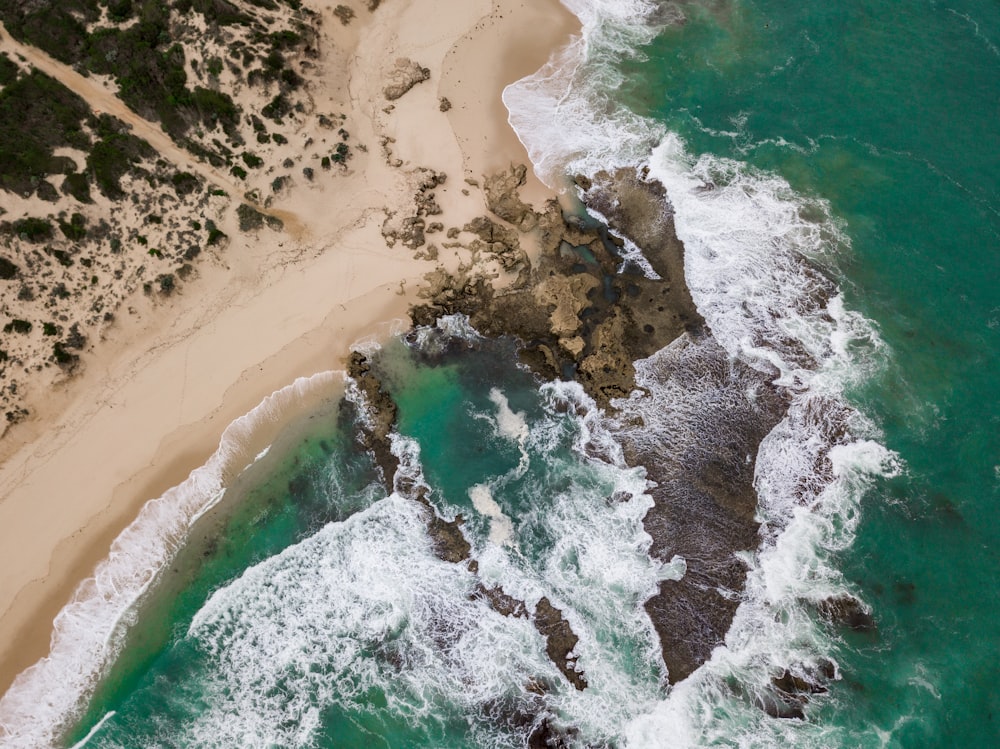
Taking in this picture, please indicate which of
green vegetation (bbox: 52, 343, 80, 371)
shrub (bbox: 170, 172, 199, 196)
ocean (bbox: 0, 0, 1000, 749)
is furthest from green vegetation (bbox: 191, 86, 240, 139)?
ocean (bbox: 0, 0, 1000, 749)

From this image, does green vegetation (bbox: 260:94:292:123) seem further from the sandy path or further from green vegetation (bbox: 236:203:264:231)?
green vegetation (bbox: 236:203:264:231)

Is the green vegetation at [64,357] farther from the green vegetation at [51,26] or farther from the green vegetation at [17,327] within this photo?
the green vegetation at [51,26]

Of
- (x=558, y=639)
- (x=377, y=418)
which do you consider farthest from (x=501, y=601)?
(x=377, y=418)

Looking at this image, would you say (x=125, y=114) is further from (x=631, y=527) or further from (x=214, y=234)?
(x=631, y=527)

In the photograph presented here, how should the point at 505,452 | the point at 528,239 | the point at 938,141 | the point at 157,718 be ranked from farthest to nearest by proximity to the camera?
the point at 938,141
the point at 528,239
the point at 505,452
the point at 157,718

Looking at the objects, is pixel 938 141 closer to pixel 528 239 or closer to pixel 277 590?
pixel 528 239

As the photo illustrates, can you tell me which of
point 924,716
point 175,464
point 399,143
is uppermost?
point 399,143

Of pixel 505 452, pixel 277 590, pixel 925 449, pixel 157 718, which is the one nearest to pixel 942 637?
pixel 925 449

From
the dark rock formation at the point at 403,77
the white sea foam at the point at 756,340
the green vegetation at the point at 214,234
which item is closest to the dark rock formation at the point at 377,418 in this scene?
the green vegetation at the point at 214,234
